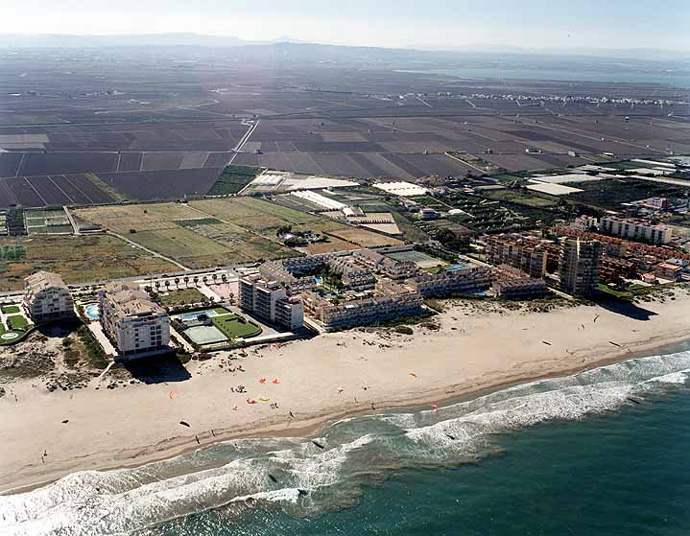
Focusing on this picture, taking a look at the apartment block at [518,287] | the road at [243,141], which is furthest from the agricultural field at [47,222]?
the apartment block at [518,287]

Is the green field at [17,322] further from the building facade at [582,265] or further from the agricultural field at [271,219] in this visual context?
the building facade at [582,265]

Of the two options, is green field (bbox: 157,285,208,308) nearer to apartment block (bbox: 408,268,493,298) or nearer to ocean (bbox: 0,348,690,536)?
apartment block (bbox: 408,268,493,298)

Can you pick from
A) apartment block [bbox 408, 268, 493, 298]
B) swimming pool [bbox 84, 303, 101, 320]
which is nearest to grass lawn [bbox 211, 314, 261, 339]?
swimming pool [bbox 84, 303, 101, 320]

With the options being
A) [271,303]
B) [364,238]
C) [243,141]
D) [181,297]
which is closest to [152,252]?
[181,297]

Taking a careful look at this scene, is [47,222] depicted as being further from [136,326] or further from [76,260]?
[136,326]

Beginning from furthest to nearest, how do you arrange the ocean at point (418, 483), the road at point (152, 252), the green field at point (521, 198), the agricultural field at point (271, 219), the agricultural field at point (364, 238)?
the green field at point (521, 198) < the agricultural field at point (271, 219) < the agricultural field at point (364, 238) < the road at point (152, 252) < the ocean at point (418, 483)

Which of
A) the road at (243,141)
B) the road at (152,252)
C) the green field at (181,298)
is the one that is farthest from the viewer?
the road at (243,141)

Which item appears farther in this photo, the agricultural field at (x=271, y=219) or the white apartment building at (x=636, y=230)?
the white apartment building at (x=636, y=230)
